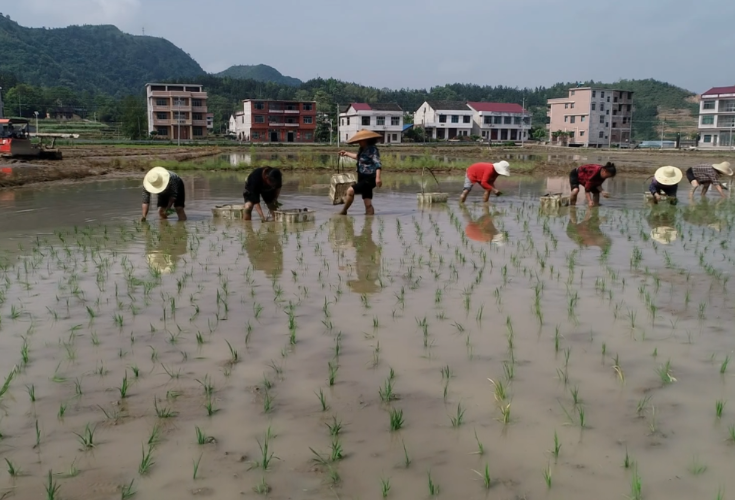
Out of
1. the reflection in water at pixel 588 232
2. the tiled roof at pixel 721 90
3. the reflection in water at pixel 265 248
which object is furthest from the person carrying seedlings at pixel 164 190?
the tiled roof at pixel 721 90

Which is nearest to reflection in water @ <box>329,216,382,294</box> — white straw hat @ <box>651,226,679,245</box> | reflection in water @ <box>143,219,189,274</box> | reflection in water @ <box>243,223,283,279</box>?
reflection in water @ <box>243,223,283,279</box>

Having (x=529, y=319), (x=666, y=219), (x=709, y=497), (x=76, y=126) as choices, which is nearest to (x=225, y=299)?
(x=529, y=319)

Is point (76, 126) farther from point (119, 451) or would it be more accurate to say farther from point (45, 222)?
point (119, 451)

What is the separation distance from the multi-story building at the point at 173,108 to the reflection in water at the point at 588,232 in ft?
184

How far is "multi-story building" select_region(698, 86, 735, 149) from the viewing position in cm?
5531

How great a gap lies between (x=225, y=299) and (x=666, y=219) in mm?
7432

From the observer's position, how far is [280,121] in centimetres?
6372

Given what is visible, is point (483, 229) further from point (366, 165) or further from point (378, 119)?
point (378, 119)

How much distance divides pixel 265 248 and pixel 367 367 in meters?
3.78

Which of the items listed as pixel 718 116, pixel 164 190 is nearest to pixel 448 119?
pixel 718 116

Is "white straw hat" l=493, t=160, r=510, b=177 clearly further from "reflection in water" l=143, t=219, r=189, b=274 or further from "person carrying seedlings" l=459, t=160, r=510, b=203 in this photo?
"reflection in water" l=143, t=219, r=189, b=274

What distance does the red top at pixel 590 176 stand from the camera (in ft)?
34.3

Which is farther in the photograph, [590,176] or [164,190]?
[590,176]

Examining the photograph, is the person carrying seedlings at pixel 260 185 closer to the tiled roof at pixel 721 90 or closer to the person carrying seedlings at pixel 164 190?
the person carrying seedlings at pixel 164 190
